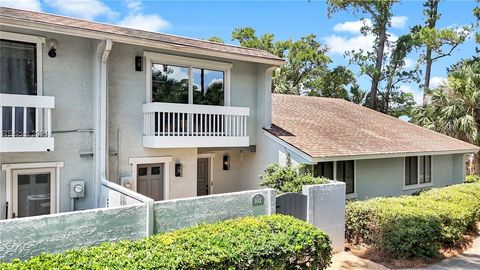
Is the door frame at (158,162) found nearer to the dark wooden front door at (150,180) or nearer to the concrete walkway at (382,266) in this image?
the dark wooden front door at (150,180)

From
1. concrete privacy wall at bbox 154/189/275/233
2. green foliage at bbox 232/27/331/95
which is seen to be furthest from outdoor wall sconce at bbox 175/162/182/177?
green foliage at bbox 232/27/331/95

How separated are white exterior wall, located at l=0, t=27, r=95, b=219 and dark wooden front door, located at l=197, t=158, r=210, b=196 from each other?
4.19 meters

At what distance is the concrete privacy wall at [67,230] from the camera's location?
19.8 feet

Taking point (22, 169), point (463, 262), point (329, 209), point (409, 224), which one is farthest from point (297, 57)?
point (22, 169)

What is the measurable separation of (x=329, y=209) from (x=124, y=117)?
6569 mm

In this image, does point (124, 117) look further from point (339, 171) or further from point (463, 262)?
point (463, 262)

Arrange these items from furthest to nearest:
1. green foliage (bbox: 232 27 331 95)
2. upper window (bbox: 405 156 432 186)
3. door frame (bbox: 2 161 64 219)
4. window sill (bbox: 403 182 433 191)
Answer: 1. green foliage (bbox: 232 27 331 95)
2. upper window (bbox: 405 156 432 186)
3. window sill (bbox: 403 182 433 191)
4. door frame (bbox: 2 161 64 219)

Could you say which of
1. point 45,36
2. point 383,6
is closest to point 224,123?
point 45,36

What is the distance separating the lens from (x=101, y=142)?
9906mm

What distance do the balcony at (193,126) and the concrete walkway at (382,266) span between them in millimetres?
4793

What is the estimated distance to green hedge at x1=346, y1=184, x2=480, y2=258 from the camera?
32.9 ft

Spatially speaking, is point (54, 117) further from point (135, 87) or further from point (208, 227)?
point (208, 227)

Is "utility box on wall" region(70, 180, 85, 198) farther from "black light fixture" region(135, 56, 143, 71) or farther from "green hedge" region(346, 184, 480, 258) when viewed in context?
"green hedge" region(346, 184, 480, 258)

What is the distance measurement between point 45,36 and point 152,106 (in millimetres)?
3277
